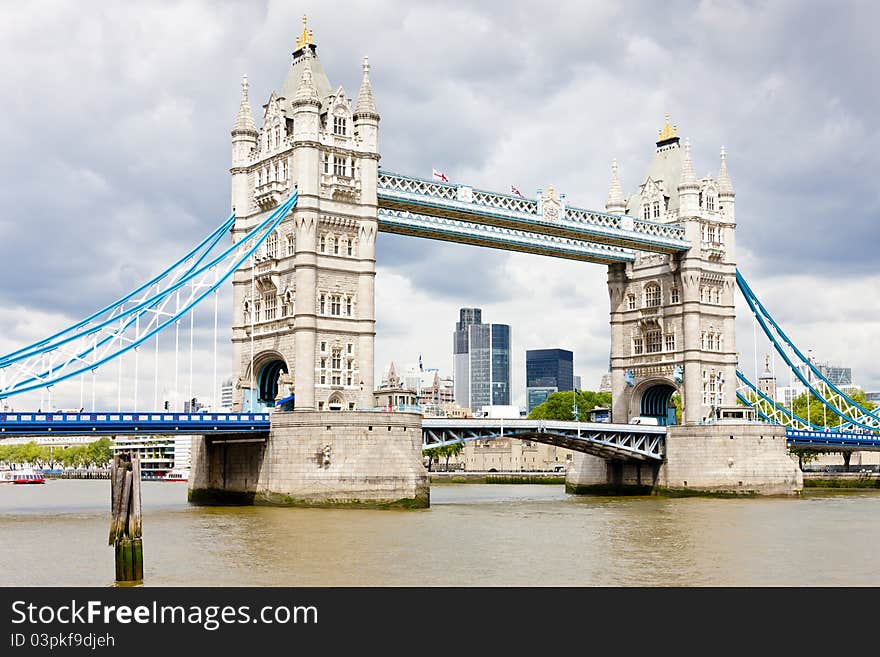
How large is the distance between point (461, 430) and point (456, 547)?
25385 mm

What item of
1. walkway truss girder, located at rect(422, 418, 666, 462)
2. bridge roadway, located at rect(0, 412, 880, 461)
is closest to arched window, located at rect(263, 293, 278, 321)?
bridge roadway, located at rect(0, 412, 880, 461)

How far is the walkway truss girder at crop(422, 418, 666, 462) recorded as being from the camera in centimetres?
5891

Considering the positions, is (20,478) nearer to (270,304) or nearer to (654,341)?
(270,304)

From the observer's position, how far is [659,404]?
250 feet

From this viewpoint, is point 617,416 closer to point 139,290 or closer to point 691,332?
point 691,332

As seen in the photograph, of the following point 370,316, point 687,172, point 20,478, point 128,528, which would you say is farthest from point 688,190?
point 20,478

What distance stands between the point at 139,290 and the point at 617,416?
34.4 metres

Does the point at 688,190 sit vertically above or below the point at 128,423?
above

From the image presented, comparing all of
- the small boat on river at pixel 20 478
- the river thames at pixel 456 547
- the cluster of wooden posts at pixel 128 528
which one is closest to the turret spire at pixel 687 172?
the river thames at pixel 456 547

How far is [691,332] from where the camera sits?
231 ft

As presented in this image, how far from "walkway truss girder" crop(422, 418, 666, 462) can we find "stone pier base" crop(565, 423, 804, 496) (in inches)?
50.0

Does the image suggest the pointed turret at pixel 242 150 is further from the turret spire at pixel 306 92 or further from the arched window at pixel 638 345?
the arched window at pixel 638 345

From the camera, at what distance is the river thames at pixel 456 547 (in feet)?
89.5
